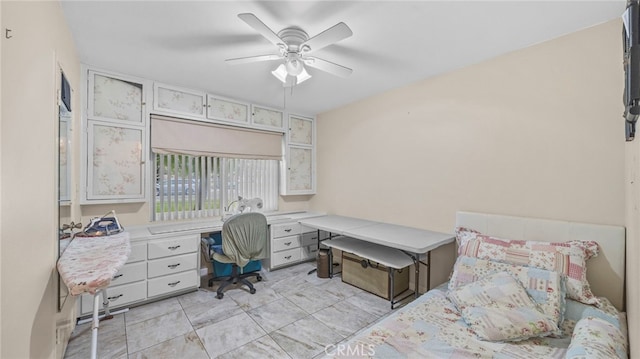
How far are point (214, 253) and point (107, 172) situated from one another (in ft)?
4.53

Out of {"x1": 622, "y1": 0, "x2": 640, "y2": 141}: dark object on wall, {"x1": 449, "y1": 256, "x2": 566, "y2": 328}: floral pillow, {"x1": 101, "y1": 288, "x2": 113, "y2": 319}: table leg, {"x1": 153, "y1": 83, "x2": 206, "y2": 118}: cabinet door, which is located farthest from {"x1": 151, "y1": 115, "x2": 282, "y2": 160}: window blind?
{"x1": 622, "y1": 0, "x2": 640, "y2": 141}: dark object on wall

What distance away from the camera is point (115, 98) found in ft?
8.73

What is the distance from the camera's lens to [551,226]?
1962 millimetres

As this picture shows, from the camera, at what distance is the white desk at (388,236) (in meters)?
2.29

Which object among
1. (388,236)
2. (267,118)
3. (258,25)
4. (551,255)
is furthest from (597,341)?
(267,118)

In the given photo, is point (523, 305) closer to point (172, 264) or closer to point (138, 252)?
point (172, 264)

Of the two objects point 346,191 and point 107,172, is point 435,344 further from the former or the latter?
point 107,172

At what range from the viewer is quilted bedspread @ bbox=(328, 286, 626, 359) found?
1303 millimetres

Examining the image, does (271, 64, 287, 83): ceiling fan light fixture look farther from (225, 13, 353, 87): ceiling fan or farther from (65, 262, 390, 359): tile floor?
(65, 262, 390, 359): tile floor

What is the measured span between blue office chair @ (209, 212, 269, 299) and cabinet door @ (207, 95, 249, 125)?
143 cm

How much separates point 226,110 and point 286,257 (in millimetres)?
2197

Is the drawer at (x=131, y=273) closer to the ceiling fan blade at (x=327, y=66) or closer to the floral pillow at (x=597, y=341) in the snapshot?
the ceiling fan blade at (x=327, y=66)

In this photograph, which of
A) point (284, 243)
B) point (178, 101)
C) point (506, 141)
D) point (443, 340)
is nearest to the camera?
point (443, 340)

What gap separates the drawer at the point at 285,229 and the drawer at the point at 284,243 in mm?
59
